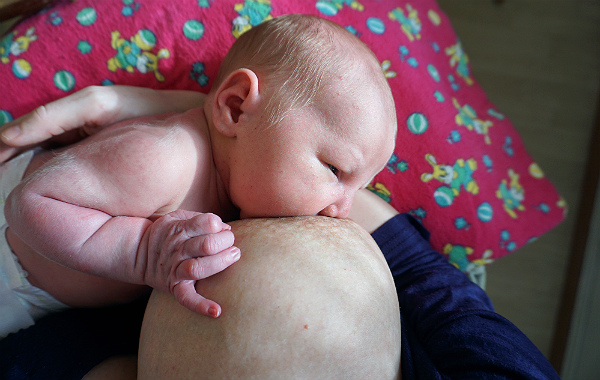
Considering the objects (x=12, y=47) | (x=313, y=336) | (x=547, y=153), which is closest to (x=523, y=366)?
(x=313, y=336)

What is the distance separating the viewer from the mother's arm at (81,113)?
86 cm

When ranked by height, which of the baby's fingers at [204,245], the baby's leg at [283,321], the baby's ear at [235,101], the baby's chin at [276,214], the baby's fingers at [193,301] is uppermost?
the baby's ear at [235,101]

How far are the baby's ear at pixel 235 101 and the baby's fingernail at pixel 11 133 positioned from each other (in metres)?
0.36

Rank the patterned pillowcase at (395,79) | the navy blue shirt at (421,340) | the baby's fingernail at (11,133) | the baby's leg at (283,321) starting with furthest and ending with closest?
the patterned pillowcase at (395,79), the baby's fingernail at (11,133), the navy blue shirt at (421,340), the baby's leg at (283,321)

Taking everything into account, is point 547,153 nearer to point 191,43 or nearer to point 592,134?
point 592,134

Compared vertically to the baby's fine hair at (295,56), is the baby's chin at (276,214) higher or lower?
lower

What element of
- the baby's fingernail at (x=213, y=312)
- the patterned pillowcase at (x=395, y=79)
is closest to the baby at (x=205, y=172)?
the baby's fingernail at (x=213, y=312)

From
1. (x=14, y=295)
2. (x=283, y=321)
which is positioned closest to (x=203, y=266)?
(x=283, y=321)

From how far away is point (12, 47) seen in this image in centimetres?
101

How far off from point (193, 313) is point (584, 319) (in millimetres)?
1354

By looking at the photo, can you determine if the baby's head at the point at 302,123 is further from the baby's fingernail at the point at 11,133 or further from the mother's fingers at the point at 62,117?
the baby's fingernail at the point at 11,133

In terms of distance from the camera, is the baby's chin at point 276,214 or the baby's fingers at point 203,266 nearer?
the baby's fingers at point 203,266

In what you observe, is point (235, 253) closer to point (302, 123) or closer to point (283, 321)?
point (283, 321)

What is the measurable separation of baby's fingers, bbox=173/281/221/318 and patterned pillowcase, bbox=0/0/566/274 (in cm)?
53
